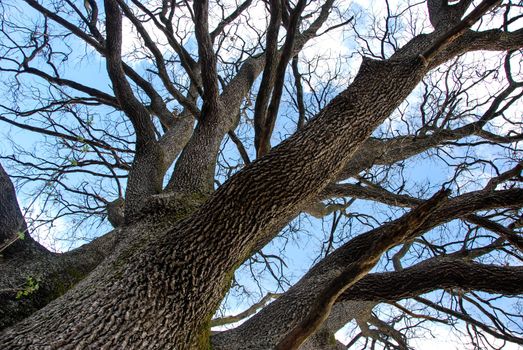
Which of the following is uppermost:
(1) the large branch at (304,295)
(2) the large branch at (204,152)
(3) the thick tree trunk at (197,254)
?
(2) the large branch at (204,152)

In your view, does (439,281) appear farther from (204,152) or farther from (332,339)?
(204,152)

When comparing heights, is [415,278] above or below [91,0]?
below

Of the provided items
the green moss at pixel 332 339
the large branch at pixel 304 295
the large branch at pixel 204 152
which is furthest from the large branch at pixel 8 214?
the green moss at pixel 332 339

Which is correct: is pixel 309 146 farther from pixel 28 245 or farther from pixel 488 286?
pixel 28 245

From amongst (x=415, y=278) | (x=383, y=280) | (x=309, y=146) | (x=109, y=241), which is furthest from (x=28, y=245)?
(x=415, y=278)

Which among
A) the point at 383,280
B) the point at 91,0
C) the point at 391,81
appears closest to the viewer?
the point at 383,280

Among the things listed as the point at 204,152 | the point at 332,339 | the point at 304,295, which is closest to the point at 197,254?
the point at 304,295

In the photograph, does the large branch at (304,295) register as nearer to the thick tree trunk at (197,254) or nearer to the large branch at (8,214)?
the thick tree trunk at (197,254)

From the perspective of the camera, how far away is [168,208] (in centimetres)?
294

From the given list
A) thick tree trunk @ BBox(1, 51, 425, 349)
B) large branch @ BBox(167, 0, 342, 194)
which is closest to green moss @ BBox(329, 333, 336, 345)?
thick tree trunk @ BBox(1, 51, 425, 349)

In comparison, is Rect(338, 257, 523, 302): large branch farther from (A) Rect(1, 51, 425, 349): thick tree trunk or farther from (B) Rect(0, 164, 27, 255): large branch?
(B) Rect(0, 164, 27, 255): large branch

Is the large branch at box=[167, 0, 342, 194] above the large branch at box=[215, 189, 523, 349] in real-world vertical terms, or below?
above

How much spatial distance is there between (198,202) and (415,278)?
1.74m

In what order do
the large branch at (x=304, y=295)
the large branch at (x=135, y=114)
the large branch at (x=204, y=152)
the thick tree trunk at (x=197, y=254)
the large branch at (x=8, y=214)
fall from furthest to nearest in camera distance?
the large branch at (x=135, y=114), the large branch at (x=204, y=152), the large branch at (x=8, y=214), the large branch at (x=304, y=295), the thick tree trunk at (x=197, y=254)
